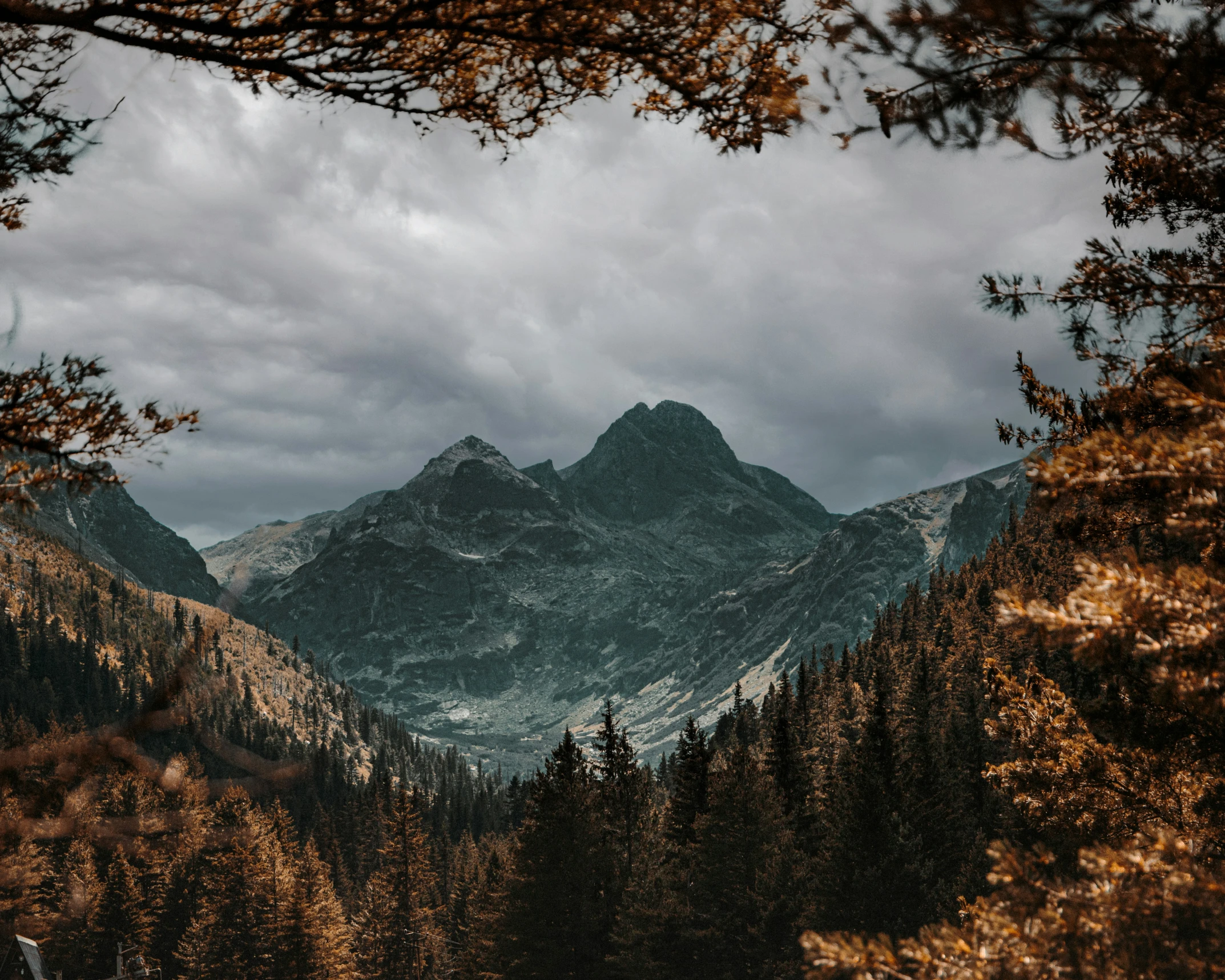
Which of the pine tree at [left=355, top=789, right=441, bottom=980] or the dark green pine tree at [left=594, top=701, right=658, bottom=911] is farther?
the pine tree at [left=355, top=789, right=441, bottom=980]

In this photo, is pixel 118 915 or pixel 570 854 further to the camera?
pixel 118 915

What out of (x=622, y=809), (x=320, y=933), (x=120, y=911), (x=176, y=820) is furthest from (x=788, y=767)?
(x=176, y=820)

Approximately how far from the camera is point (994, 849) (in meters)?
4.71

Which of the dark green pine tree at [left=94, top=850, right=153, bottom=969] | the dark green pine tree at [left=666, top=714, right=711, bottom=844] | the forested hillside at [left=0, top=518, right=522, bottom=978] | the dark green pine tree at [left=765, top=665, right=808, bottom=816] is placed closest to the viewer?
the forested hillside at [left=0, top=518, right=522, bottom=978]

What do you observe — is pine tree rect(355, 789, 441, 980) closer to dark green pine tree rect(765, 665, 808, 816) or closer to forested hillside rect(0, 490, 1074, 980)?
forested hillside rect(0, 490, 1074, 980)

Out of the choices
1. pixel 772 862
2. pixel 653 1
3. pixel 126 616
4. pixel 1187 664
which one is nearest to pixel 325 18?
pixel 653 1

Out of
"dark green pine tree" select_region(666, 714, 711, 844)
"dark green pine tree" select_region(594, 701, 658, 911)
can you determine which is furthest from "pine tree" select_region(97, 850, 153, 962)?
"dark green pine tree" select_region(666, 714, 711, 844)

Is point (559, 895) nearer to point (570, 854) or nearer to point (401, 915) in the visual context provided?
point (570, 854)

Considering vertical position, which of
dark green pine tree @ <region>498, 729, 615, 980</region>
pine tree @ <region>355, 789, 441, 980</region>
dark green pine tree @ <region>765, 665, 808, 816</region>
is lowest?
pine tree @ <region>355, 789, 441, 980</region>

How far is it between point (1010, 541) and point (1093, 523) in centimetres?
10400

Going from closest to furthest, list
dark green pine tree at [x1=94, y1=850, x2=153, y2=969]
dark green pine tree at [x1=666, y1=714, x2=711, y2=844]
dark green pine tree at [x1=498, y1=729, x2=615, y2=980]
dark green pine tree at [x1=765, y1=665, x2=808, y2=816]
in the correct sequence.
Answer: dark green pine tree at [x1=498, y1=729, x2=615, y2=980], dark green pine tree at [x1=666, y1=714, x2=711, y2=844], dark green pine tree at [x1=765, y1=665, x2=808, y2=816], dark green pine tree at [x1=94, y1=850, x2=153, y2=969]

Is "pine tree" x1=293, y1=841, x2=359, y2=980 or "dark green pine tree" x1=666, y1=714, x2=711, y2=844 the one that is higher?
"dark green pine tree" x1=666, y1=714, x2=711, y2=844

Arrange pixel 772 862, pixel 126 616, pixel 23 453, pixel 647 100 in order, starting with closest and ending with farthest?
1. pixel 23 453
2. pixel 647 100
3. pixel 772 862
4. pixel 126 616

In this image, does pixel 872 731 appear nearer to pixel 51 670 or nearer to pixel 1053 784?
pixel 1053 784
